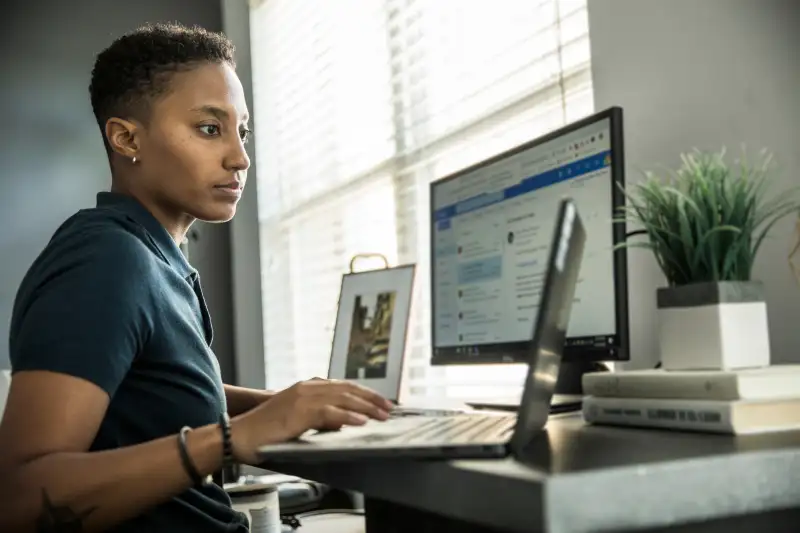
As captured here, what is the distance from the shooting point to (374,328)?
182cm

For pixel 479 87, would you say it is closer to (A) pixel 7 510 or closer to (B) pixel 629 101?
(B) pixel 629 101

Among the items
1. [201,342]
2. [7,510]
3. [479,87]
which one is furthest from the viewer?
[479,87]

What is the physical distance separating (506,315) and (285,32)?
2.15m

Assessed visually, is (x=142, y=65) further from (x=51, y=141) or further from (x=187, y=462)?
(x=51, y=141)

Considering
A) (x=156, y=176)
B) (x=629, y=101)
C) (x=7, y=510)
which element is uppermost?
(x=629, y=101)

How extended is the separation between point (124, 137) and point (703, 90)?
2.71 feet

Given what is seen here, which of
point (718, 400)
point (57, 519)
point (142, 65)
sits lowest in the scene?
point (57, 519)

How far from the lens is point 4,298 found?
315cm

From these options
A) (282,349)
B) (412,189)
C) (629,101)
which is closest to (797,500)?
(629,101)

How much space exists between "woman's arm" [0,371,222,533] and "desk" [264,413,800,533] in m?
0.23

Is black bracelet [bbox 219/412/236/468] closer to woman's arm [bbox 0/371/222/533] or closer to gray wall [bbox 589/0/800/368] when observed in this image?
woman's arm [bbox 0/371/222/533]

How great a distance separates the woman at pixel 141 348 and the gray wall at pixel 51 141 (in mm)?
2113

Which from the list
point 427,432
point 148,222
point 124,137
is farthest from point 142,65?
point 427,432

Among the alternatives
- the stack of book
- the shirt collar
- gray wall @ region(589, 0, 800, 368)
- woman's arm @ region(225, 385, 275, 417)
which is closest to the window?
gray wall @ region(589, 0, 800, 368)
